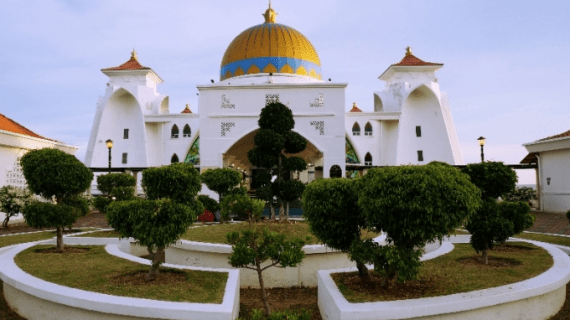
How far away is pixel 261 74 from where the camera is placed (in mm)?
22031

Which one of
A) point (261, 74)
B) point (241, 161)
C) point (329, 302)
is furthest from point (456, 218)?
point (241, 161)

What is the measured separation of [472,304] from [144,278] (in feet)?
14.1

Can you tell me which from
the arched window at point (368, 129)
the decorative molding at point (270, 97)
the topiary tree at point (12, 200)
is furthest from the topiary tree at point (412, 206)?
the arched window at point (368, 129)

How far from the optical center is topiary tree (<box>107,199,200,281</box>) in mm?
5301

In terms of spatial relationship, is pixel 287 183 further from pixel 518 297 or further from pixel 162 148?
pixel 162 148

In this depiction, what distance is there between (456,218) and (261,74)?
60.7 feet

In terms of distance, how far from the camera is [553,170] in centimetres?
1658

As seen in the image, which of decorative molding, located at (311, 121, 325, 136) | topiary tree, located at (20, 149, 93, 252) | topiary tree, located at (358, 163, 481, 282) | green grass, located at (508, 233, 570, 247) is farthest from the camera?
decorative molding, located at (311, 121, 325, 136)

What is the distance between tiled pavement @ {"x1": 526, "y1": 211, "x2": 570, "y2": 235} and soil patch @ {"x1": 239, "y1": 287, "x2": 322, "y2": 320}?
8.58 metres

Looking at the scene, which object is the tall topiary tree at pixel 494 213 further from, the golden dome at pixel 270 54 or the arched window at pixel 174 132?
the arched window at pixel 174 132

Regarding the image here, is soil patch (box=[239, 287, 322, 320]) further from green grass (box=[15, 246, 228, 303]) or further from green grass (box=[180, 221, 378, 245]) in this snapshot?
green grass (box=[180, 221, 378, 245])

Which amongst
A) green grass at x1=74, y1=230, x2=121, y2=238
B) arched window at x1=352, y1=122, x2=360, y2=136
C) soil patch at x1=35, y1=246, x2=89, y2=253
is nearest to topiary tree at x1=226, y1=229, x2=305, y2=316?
soil patch at x1=35, y1=246, x2=89, y2=253

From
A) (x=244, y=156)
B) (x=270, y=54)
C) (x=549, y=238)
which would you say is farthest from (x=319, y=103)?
(x=549, y=238)

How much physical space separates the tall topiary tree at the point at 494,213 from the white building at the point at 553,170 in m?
10.8
